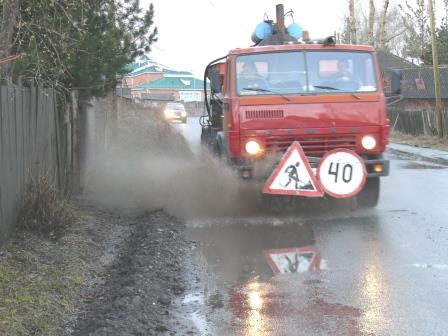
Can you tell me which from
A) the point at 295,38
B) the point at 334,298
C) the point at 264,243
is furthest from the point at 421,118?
the point at 334,298

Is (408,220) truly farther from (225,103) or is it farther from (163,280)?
(163,280)

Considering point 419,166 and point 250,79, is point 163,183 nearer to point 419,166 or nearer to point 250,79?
point 250,79

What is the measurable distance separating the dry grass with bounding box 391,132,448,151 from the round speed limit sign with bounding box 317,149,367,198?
707 inches

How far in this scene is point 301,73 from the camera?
9.73m

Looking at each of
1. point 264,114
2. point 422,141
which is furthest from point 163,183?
point 422,141

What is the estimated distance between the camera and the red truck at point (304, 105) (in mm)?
9367

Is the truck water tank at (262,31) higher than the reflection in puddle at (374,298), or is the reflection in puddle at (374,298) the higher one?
the truck water tank at (262,31)

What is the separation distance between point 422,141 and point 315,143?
22725 millimetres

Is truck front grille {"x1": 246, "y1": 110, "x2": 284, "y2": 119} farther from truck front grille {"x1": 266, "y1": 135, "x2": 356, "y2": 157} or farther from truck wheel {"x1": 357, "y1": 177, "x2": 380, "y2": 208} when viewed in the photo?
truck wheel {"x1": 357, "y1": 177, "x2": 380, "y2": 208}

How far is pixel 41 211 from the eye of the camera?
719 cm

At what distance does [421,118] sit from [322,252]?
29160 millimetres

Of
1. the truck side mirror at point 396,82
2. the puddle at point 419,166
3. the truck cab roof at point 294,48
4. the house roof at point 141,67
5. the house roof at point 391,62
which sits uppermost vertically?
the house roof at point 391,62

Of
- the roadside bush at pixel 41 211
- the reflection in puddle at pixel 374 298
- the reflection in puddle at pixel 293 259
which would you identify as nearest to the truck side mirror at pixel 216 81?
the reflection in puddle at pixel 293 259

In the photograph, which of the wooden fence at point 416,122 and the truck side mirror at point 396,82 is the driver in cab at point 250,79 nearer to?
the truck side mirror at point 396,82
